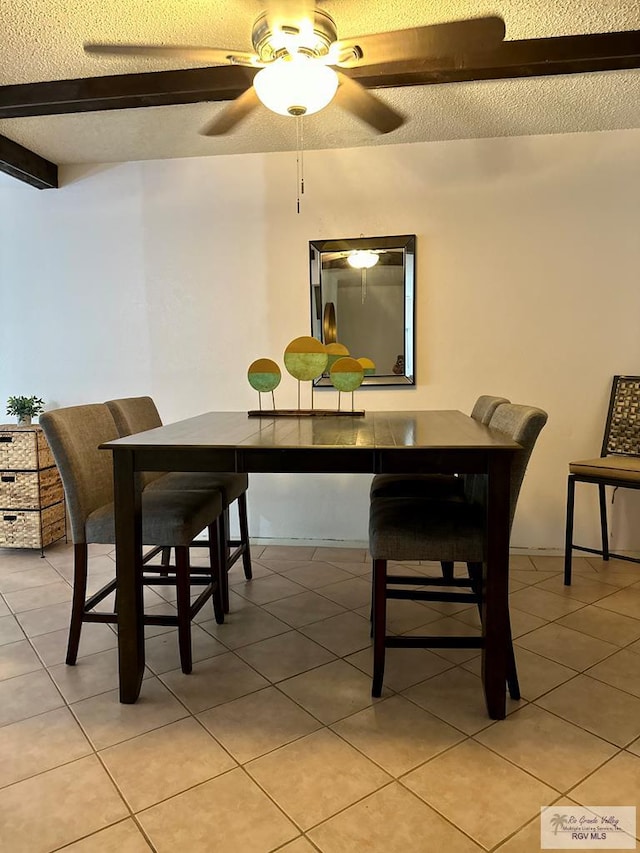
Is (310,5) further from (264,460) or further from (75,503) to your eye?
(75,503)

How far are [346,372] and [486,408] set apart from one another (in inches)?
23.7

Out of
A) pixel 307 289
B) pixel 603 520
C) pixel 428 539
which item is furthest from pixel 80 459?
pixel 603 520

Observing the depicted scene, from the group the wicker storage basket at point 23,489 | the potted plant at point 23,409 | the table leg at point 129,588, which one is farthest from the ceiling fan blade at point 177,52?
the wicker storage basket at point 23,489

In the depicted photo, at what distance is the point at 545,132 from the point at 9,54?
8.36ft

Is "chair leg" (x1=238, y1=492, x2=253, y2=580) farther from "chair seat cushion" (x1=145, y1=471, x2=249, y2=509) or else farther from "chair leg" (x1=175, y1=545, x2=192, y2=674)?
"chair leg" (x1=175, y1=545, x2=192, y2=674)

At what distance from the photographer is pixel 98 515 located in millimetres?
1909

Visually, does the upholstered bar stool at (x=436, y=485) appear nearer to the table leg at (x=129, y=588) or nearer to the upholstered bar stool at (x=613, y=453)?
the upholstered bar stool at (x=613, y=453)

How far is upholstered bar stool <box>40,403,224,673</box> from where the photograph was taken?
1.84 m

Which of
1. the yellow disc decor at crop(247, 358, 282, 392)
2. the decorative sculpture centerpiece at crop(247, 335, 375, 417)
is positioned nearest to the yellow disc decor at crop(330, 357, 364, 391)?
the decorative sculpture centerpiece at crop(247, 335, 375, 417)

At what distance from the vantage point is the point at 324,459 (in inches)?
63.2

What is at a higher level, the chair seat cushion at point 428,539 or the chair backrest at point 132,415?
the chair backrest at point 132,415

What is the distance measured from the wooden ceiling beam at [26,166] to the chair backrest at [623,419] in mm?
3475

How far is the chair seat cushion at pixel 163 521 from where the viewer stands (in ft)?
6.04

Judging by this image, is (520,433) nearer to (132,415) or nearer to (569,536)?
(569,536)
